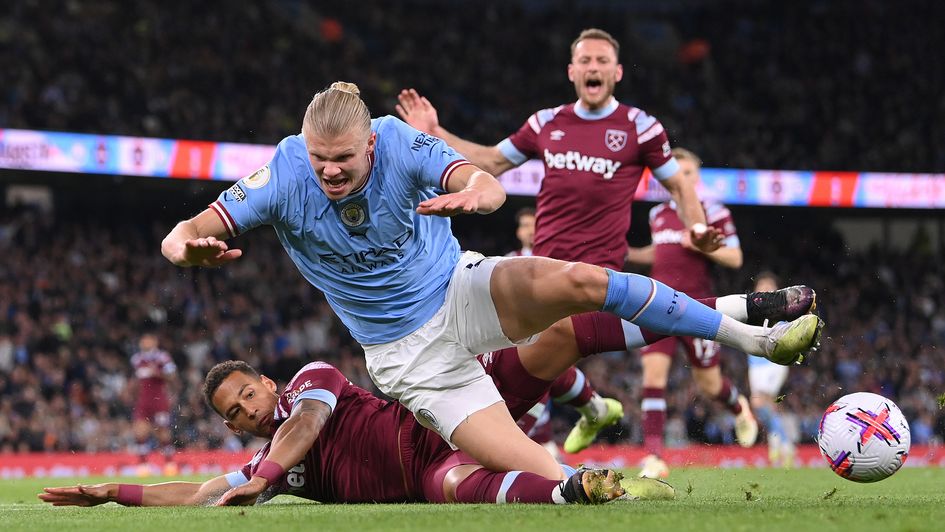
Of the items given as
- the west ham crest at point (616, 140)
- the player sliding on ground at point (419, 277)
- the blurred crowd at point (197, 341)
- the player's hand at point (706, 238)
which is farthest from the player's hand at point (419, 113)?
the blurred crowd at point (197, 341)

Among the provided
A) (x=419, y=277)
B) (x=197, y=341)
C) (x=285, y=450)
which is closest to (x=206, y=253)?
(x=419, y=277)

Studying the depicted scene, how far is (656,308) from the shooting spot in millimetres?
4984

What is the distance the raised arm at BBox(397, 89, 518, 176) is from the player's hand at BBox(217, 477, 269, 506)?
2.34 metres

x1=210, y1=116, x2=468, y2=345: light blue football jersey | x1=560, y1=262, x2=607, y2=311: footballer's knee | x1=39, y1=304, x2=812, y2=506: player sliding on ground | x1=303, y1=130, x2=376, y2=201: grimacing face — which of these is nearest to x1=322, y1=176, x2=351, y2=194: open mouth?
x1=303, y1=130, x2=376, y2=201: grimacing face

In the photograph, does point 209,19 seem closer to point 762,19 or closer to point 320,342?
point 320,342

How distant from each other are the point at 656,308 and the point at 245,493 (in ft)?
6.86

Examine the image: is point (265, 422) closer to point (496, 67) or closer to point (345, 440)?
point (345, 440)

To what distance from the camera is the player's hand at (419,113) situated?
6.72 m

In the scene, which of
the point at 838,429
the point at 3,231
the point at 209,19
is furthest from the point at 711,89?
the point at 838,429

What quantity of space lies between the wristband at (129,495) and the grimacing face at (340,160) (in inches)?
74.4

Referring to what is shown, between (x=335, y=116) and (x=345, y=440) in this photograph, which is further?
(x=345, y=440)

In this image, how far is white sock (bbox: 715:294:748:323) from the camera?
17.6 ft

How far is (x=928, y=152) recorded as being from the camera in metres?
23.5

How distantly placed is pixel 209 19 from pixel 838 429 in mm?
20472
